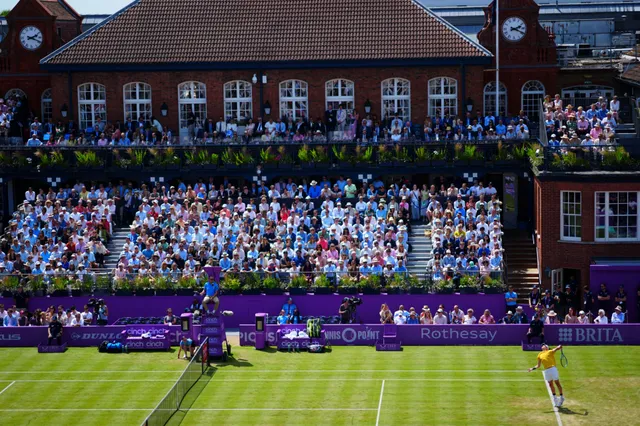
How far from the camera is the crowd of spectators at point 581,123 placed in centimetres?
5172

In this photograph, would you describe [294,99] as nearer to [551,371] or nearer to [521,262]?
[521,262]

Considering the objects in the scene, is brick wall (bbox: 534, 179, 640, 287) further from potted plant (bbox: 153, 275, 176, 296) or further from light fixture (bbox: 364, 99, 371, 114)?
potted plant (bbox: 153, 275, 176, 296)

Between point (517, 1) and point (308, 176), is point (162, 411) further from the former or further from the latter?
point (517, 1)

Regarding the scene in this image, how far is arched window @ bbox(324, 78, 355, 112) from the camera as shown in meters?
59.7

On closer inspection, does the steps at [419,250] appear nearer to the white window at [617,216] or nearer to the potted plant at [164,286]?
the white window at [617,216]

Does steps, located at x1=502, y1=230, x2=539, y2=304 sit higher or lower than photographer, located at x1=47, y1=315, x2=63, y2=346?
higher

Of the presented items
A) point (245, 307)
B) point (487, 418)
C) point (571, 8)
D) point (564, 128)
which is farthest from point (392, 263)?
point (571, 8)

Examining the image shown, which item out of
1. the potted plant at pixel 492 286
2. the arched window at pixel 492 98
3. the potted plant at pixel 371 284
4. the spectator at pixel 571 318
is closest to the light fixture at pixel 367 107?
the arched window at pixel 492 98

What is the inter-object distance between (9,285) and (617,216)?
21.6 meters

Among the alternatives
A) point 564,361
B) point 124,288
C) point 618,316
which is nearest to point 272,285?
point 124,288

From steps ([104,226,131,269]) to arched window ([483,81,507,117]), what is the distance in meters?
16.2

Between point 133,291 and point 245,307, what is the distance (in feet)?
13.3

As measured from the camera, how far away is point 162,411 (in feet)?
122

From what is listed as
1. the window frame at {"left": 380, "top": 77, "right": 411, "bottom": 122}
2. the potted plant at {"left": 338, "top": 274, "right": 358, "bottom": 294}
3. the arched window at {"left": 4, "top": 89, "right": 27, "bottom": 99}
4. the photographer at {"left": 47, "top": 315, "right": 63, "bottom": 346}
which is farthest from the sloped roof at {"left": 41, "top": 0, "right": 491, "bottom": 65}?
the photographer at {"left": 47, "top": 315, "right": 63, "bottom": 346}
